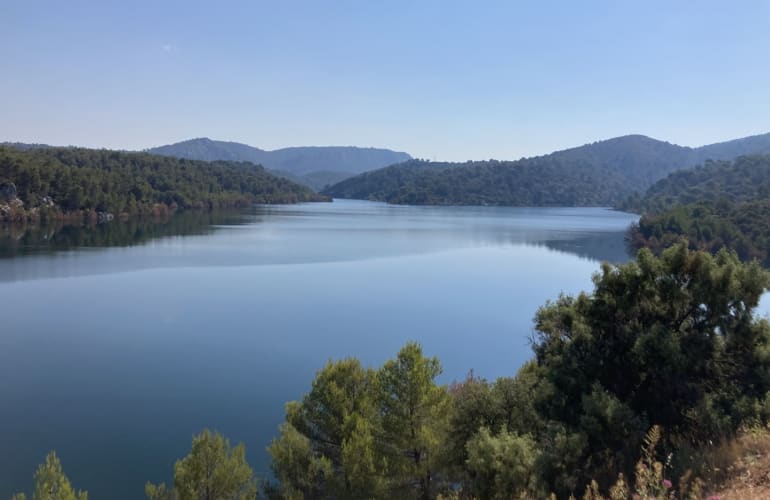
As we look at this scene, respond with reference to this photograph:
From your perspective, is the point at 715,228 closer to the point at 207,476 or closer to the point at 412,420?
the point at 412,420

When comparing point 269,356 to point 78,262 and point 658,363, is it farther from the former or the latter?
point 78,262

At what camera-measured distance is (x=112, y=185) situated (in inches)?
3713

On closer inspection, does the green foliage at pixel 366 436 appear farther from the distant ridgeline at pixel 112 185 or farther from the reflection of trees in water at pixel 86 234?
the distant ridgeline at pixel 112 185

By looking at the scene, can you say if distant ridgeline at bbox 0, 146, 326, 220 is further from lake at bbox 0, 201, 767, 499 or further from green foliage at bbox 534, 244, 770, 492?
green foliage at bbox 534, 244, 770, 492

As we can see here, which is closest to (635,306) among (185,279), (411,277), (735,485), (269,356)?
(735,485)

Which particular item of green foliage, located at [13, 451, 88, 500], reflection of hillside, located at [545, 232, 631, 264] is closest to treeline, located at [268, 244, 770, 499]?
green foliage, located at [13, 451, 88, 500]

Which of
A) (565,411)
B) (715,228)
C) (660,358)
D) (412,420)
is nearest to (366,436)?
(412,420)

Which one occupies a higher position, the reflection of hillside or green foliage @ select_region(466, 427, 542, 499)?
green foliage @ select_region(466, 427, 542, 499)

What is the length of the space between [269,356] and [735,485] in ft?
59.0

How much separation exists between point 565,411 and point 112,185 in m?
98.1

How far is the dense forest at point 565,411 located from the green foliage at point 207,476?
3 centimetres

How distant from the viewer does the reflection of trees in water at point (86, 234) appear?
171 ft

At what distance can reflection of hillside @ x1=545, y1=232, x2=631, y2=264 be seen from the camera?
5709 centimetres

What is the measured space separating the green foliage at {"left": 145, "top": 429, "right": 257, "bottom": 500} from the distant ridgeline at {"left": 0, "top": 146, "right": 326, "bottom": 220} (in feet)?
250
